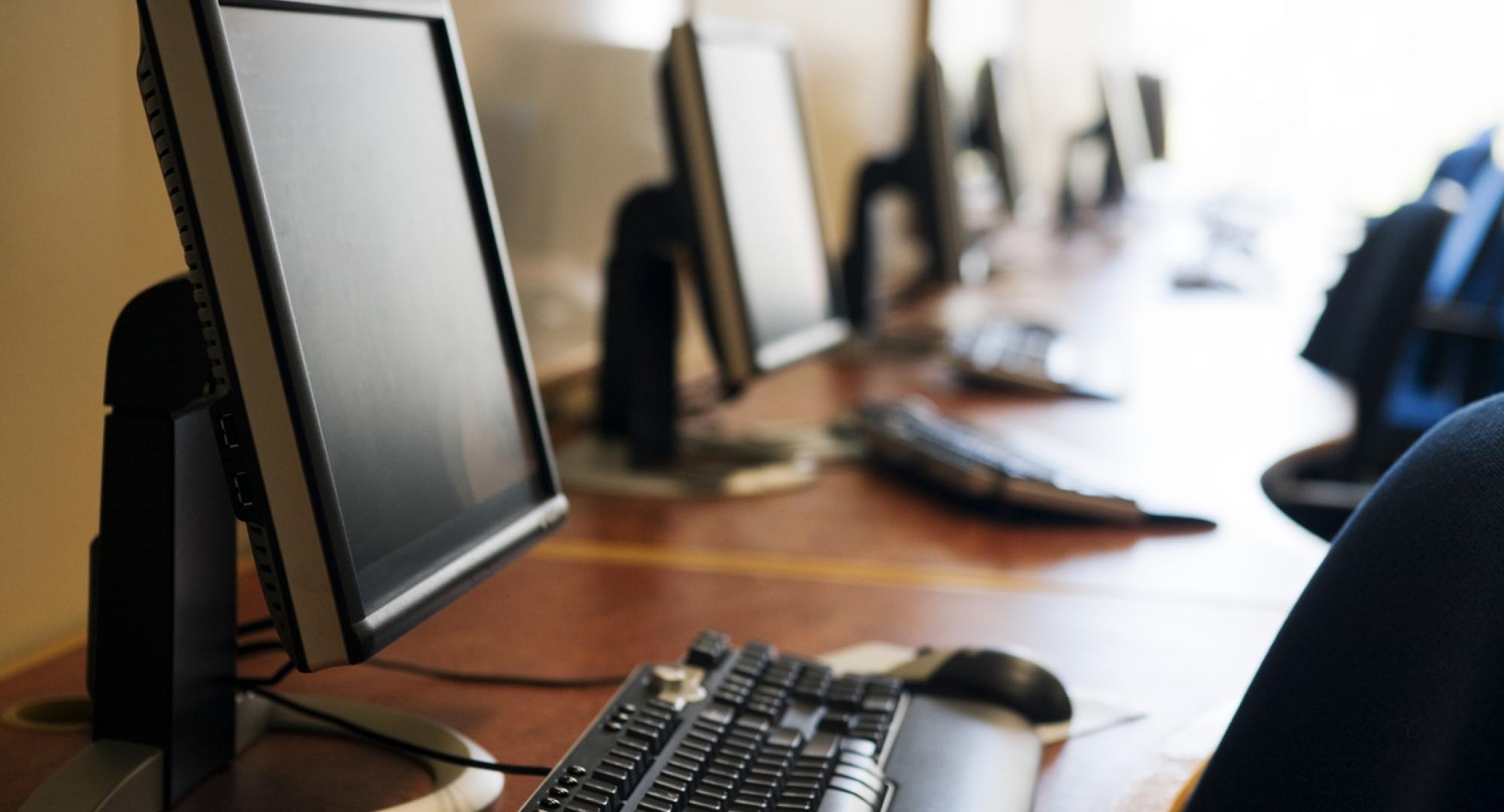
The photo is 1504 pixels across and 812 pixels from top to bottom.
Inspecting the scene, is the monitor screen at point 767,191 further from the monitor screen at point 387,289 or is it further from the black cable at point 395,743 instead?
the black cable at point 395,743

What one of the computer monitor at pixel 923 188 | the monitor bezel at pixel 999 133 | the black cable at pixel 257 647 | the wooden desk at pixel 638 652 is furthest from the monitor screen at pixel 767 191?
the monitor bezel at pixel 999 133

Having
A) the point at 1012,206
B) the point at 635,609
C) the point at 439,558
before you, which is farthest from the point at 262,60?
the point at 1012,206

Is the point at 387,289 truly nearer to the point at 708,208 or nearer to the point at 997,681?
the point at 997,681

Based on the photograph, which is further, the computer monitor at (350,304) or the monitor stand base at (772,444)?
the monitor stand base at (772,444)

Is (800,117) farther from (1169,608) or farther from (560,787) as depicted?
(560,787)

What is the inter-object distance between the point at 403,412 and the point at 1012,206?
251cm

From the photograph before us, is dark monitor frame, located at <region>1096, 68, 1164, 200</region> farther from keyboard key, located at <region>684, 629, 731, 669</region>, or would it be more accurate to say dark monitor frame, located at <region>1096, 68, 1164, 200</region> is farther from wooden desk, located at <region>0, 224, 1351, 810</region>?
keyboard key, located at <region>684, 629, 731, 669</region>

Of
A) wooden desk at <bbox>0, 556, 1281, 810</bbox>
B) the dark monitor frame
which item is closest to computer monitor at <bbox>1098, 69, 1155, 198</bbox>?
the dark monitor frame

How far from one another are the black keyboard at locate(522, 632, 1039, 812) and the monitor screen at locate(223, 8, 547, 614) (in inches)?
5.7

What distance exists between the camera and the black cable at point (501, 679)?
0.93m

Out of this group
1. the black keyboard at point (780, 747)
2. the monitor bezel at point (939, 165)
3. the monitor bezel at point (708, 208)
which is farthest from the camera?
the monitor bezel at point (939, 165)

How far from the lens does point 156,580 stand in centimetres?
70

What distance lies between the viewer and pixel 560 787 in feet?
2.22

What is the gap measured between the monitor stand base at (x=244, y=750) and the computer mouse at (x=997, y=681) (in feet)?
1.00
